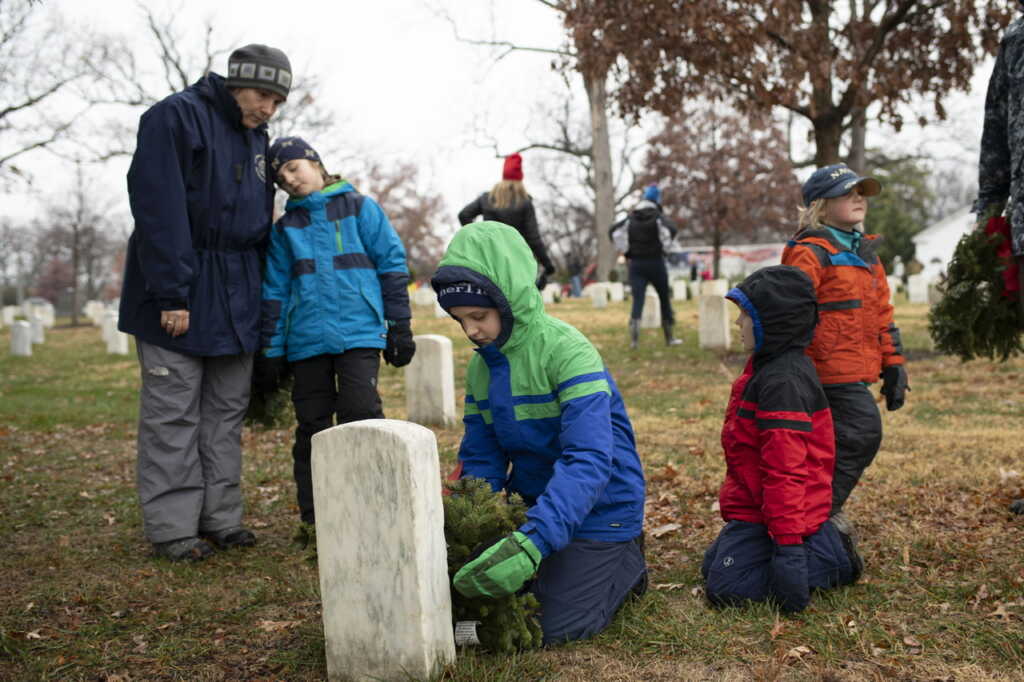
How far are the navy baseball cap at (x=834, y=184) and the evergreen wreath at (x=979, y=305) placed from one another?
1036mm

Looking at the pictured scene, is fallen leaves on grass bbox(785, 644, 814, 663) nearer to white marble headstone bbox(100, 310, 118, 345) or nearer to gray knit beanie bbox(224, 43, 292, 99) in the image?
gray knit beanie bbox(224, 43, 292, 99)

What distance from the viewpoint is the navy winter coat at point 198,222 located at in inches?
163

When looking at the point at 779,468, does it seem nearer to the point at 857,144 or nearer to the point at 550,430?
the point at 550,430

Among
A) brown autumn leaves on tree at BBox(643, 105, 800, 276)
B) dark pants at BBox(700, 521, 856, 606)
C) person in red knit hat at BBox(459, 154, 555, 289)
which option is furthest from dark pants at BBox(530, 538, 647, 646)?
brown autumn leaves on tree at BBox(643, 105, 800, 276)

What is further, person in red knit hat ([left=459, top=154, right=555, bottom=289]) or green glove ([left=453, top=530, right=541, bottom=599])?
person in red knit hat ([left=459, top=154, right=555, bottom=289])

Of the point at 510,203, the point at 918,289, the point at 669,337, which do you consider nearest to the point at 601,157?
the point at 918,289

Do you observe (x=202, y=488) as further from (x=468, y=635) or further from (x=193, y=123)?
(x=468, y=635)

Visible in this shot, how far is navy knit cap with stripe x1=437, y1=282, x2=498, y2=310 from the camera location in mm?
3088

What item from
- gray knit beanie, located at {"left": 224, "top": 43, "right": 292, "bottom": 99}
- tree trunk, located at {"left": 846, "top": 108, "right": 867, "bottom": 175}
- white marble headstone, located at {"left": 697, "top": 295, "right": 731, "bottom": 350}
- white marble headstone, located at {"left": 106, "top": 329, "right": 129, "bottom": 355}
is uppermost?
tree trunk, located at {"left": 846, "top": 108, "right": 867, "bottom": 175}

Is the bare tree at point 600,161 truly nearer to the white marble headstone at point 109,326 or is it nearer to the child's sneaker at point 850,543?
the white marble headstone at point 109,326

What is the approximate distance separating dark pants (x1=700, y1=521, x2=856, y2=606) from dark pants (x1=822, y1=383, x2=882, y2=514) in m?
0.24

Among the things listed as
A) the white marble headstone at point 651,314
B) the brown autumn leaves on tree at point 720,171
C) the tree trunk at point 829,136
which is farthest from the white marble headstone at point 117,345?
the brown autumn leaves on tree at point 720,171

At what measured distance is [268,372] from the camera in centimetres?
474

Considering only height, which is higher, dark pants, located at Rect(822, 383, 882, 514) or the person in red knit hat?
the person in red knit hat
